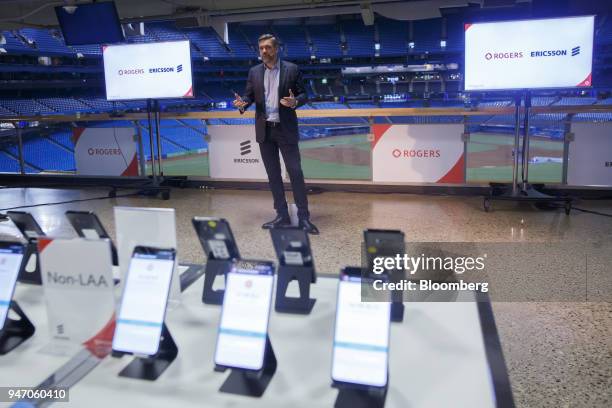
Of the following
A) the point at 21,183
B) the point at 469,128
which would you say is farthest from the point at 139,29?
the point at 469,128

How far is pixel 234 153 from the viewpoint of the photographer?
526cm

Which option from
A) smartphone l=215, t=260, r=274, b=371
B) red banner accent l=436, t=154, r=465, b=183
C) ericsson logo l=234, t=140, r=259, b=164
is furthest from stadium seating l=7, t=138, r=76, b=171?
smartphone l=215, t=260, r=274, b=371

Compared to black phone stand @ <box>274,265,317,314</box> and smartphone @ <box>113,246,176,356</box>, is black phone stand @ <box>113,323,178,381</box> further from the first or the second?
black phone stand @ <box>274,265,317,314</box>

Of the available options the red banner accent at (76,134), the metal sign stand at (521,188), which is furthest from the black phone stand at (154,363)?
the red banner accent at (76,134)

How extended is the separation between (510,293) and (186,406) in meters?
1.89

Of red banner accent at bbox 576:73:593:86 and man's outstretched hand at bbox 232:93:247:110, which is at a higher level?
red banner accent at bbox 576:73:593:86

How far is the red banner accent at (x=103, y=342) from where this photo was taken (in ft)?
2.88

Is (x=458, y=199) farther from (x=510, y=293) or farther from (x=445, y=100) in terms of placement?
(x=445, y=100)

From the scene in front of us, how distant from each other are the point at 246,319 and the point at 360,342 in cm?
20

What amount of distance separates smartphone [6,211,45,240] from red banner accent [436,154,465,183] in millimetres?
3962

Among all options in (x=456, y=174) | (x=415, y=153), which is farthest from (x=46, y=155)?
(x=456, y=174)

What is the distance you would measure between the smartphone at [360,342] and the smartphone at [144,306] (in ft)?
1.07

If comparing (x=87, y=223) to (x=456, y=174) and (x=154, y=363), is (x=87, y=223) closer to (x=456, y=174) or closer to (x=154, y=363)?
(x=154, y=363)

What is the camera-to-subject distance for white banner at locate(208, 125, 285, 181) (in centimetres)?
517
